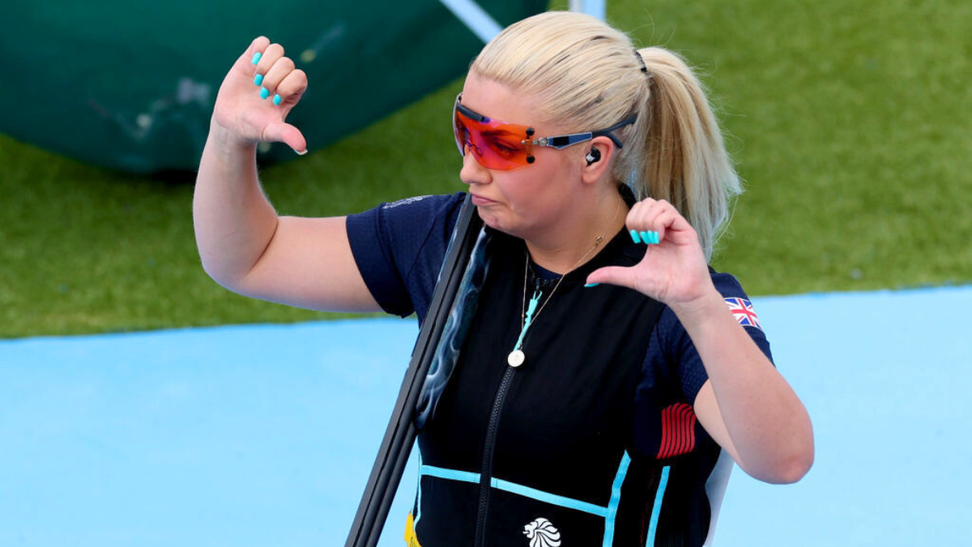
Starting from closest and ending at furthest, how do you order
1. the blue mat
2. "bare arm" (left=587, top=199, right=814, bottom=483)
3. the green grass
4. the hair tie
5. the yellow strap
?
"bare arm" (left=587, top=199, right=814, bottom=483) → the hair tie → the yellow strap → the blue mat → the green grass

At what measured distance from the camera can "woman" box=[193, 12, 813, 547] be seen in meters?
1.91

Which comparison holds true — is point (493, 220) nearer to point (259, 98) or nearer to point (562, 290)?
point (562, 290)

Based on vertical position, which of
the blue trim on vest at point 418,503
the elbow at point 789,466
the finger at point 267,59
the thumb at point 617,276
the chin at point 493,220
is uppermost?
the finger at point 267,59

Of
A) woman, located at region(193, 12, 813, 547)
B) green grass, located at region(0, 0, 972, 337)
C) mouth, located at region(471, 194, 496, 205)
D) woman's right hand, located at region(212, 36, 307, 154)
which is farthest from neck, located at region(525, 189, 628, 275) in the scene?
green grass, located at region(0, 0, 972, 337)

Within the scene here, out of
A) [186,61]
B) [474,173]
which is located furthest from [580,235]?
[186,61]

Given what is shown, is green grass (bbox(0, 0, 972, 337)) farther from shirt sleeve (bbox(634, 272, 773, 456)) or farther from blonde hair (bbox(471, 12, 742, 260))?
shirt sleeve (bbox(634, 272, 773, 456))

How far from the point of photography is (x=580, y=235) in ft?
6.72

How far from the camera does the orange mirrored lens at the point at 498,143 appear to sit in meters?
1.91

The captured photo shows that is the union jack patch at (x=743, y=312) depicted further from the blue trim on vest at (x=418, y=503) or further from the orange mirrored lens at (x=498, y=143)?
the blue trim on vest at (x=418, y=503)

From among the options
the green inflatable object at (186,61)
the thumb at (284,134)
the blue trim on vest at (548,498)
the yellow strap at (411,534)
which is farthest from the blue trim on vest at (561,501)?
the green inflatable object at (186,61)

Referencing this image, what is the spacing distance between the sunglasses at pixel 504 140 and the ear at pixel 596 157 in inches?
0.6

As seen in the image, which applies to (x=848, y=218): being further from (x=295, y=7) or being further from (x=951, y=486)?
(x=295, y=7)

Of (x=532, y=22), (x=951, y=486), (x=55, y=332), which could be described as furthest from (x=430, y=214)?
(x=55, y=332)

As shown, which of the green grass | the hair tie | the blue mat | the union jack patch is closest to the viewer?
the union jack patch
